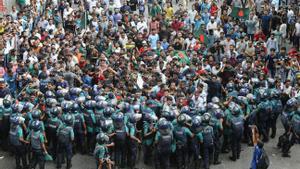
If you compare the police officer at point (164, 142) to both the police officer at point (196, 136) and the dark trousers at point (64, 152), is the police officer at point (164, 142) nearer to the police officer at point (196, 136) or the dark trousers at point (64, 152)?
the police officer at point (196, 136)

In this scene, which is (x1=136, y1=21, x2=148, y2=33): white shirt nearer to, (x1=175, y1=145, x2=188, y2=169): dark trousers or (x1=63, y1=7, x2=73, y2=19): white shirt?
(x1=63, y1=7, x2=73, y2=19): white shirt

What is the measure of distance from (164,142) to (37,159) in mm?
3704

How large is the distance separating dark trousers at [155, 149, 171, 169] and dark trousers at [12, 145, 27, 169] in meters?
3.87

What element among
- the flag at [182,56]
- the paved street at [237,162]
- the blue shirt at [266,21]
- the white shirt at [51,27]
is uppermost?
the blue shirt at [266,21]

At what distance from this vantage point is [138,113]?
17125 mm

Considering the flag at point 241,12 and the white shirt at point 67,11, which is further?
the white shirt at point 67,11

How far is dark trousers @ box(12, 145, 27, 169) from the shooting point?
16.3m

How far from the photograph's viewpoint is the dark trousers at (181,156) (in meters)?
16.3

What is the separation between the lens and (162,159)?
53.9 ft

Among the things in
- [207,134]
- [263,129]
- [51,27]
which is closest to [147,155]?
[207,134]

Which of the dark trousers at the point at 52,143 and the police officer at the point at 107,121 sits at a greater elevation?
the police officer at the point at 107,121

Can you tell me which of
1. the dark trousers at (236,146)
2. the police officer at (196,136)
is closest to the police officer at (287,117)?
the dark trousers at (236,146)

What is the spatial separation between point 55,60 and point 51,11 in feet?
18.8

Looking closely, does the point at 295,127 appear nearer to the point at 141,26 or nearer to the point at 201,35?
the point at 201,35
